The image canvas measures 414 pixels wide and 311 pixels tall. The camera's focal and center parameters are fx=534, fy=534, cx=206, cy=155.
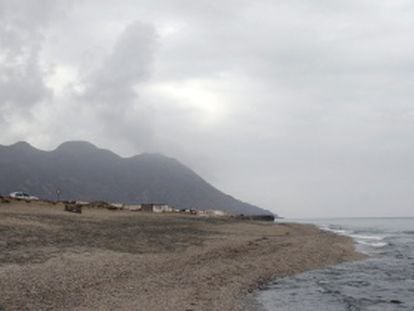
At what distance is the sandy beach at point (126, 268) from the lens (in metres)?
17.9

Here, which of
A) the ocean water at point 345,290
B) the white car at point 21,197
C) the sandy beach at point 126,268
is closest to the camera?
the sandy beach at point 126,268

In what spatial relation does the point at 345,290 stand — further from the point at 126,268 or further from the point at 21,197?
the point at 21,197

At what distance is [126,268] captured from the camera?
961 inches

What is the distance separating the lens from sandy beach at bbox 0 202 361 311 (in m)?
17.9

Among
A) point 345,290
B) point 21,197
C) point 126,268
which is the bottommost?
point 345,290

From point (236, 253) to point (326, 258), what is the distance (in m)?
7.88

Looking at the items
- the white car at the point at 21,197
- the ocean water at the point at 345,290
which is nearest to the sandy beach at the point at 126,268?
the ocean water at the point at 345,290

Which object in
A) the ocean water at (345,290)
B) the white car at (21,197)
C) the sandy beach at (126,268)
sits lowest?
the ocean water at (345,290)

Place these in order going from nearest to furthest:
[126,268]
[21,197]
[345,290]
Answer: [126,268] → [345,290] → [21,197]

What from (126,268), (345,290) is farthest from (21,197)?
(345,290)

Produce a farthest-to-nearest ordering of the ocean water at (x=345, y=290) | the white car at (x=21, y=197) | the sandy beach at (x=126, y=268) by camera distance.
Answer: the white car at (x=21, y=197)
the ocean water at (x=345, y=290)
the sandy beach at (x=126, y=268)

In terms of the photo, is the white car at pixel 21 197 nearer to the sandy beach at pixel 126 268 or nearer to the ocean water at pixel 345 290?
the sandy beach at pixel 126 268

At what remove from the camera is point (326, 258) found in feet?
129

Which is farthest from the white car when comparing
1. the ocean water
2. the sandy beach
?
the ocean water
